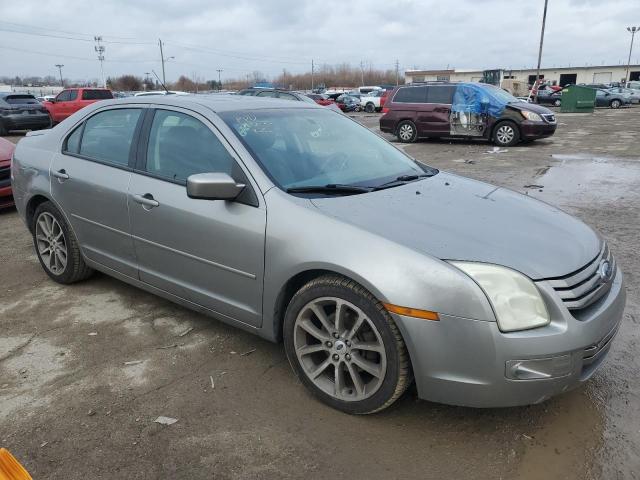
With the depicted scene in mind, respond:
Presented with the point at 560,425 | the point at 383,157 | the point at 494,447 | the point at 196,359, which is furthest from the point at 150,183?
the point at 560,425

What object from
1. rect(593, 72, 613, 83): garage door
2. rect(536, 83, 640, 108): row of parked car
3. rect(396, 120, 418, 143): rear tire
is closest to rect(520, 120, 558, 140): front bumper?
rect(396, 120, 418, 143): rear tire

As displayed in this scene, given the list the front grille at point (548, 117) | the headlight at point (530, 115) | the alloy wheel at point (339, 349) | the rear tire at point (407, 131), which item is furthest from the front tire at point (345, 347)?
the front grille at point (548, 117)

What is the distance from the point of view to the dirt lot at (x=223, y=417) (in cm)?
235

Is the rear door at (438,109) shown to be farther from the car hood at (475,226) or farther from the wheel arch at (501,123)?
the car hood at (475,226)

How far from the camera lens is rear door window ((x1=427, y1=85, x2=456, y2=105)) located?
14.6 metres

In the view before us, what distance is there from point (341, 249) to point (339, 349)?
0.53 metres

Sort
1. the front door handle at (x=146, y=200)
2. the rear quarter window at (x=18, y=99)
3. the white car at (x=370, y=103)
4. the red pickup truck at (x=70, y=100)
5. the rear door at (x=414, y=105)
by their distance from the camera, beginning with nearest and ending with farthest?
the front door handle at (x=146, y=200) < the rear door at (x=414, y=105) < the rear quarter window at (x=18, y=99) < the red pickup truck at (x=70, y=100) < the white car at (x=370, y=103)

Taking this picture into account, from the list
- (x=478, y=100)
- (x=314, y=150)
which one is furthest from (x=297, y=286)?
(x=478, y=100)

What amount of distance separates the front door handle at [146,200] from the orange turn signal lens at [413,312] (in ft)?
5.71

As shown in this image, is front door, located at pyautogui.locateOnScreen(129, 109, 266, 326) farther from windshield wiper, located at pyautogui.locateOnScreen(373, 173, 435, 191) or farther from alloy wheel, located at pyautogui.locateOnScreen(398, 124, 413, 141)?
alloy wheel, located at pyautogui.locateOnScreen(398, 124, 413, 141)

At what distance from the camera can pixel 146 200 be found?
11.1 ft

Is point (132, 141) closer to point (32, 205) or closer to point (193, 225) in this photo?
point (193, 225)

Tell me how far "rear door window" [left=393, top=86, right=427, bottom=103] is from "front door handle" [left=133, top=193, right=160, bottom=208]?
13086 mm

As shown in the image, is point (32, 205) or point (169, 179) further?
point (32, 205)
